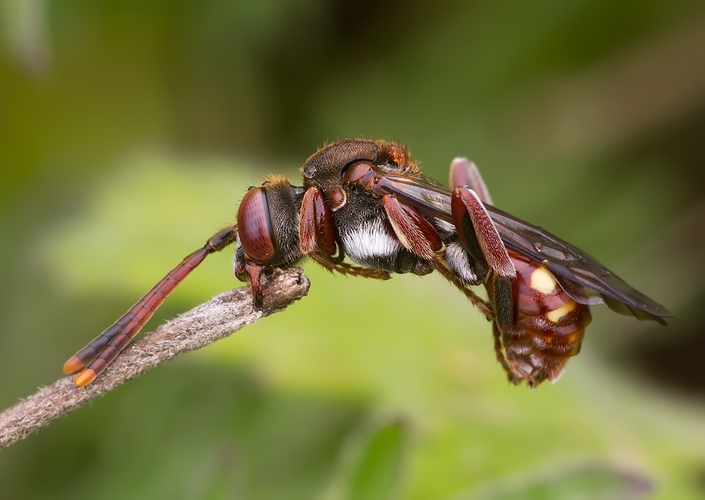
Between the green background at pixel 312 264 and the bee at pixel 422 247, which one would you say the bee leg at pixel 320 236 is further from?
the green background at pixel 312 264

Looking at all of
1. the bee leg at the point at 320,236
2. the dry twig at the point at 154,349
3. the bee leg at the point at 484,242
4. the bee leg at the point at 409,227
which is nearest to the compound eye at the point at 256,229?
the bee leg at the point at 320,236

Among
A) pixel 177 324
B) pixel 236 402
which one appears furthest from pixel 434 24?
pixel 177 324

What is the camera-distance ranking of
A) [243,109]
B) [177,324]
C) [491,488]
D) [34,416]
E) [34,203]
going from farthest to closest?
[243,109] → [34,203] → [491,488] → [177,324] → [34,416]

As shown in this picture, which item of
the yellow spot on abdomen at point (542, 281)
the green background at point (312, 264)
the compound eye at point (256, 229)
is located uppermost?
the compound eye at point (256, 229)

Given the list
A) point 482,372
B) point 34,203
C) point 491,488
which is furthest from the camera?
point 34,203

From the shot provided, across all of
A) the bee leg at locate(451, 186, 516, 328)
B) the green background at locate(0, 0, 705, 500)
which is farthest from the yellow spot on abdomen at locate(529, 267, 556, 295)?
the green background at locate(0, 0, 705, 500)

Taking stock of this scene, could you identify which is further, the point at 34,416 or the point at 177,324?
the point at 177,324

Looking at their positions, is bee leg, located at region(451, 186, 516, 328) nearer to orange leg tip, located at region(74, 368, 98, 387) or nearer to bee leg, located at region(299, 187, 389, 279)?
bee leg, located at region(299, 187, 389, 279)

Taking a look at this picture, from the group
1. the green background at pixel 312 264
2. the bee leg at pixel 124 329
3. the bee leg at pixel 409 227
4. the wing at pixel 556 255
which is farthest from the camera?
the green background at pixel 312 264

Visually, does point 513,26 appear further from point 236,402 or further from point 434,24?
point 236,402

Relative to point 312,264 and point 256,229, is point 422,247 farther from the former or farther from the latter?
point 312,264
